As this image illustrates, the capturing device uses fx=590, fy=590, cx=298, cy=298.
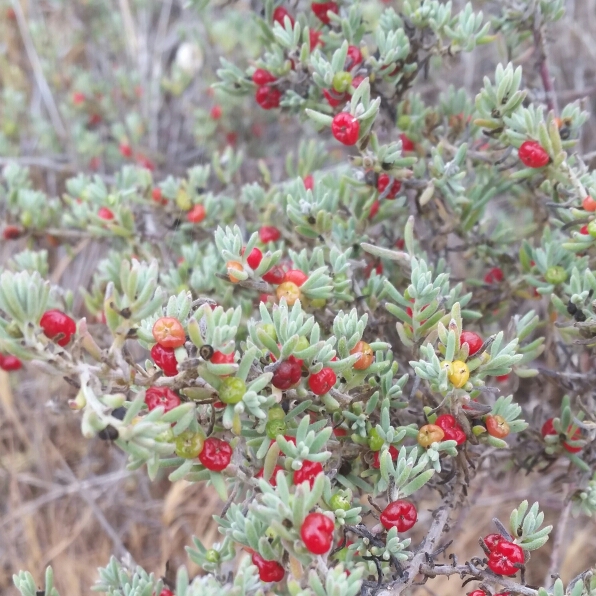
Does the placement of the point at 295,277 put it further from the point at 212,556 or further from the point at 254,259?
the point at 212,556

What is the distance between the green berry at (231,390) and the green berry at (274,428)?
18cm

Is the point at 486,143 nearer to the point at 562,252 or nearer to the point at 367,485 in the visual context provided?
the point at 562,252

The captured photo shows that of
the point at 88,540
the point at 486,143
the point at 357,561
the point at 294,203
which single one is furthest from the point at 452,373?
the point at 88,540

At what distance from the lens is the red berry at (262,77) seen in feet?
7.12

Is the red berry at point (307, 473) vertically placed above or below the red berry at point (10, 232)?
below

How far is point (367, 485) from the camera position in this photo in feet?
5.22

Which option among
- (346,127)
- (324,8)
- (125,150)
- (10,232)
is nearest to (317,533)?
(346,127)

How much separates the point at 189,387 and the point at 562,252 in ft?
4.37

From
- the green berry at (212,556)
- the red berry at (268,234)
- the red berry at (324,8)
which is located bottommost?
the green berry at (212,556)

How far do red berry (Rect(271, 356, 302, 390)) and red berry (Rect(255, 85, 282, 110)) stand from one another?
4.08 feet

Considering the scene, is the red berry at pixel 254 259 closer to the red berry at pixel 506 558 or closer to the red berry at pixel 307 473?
the red berry at pixel 307 473

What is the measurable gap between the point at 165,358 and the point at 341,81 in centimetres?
115

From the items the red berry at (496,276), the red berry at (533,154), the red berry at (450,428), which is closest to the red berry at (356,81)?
the red berry at (533,154)

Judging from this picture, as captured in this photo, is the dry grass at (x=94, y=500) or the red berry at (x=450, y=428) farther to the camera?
the dry grass at (x=94, y=500)
